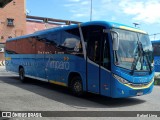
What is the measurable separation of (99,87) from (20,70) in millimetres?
9360

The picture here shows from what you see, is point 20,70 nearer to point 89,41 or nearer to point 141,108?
point 89,41

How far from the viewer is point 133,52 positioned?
10633 millimetres

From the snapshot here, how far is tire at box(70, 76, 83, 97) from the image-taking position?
11883mm

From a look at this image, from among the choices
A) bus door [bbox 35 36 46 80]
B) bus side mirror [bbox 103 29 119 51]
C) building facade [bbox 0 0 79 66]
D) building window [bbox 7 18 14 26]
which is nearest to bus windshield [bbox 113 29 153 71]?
bus side mirror [bbox 103 29 119 51]

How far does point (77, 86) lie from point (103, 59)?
2140 mm

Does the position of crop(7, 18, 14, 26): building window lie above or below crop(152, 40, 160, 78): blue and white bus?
above

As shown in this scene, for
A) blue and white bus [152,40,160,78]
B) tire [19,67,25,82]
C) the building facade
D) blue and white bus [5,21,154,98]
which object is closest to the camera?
blue and white bus [5,21,154,98]

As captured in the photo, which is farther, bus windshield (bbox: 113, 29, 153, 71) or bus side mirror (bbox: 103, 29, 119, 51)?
bus windshield (bbox: 113, 29, 153, 71)

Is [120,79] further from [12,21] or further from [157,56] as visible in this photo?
[12,21]

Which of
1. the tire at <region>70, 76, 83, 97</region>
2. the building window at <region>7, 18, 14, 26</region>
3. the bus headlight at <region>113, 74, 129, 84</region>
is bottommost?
the tire at <region>70, 76, 83, 97</region>

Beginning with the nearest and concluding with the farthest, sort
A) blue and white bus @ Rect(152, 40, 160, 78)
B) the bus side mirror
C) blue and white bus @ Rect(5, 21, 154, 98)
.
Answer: the bus side mirror
blue and white bus @ Rect(5, 21, 154, 98)
blue and white bus @ Rect(152, 40, 160, 78)

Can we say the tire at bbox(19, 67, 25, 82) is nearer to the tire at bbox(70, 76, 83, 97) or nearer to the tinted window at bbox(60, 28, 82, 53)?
the tinted window at bbox(60, 28, 82, 53)

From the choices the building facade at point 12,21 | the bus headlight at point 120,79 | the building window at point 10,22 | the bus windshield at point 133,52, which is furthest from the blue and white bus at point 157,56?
the building window at point 10,22

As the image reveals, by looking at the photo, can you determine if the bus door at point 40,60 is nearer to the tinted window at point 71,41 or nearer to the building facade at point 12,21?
the tinted window at point 71,41
